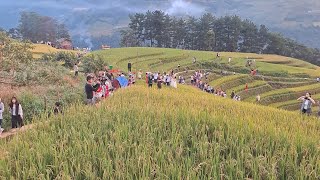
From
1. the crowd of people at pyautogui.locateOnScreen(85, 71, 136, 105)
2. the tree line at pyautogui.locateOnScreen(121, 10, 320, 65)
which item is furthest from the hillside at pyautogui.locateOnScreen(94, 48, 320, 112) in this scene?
the tree line at pyautogui.locateOnScreen(121, 10, 320, 65)

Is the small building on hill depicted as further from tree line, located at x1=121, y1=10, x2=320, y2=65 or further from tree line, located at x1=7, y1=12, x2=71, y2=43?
tree line, located at x1=121, y1=10, x2=320, y2=65

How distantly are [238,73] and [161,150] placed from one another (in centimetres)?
4680

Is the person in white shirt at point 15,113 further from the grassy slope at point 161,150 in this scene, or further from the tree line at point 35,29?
the tree line at point 35,29

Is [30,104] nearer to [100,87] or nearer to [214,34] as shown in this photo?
[100,87]

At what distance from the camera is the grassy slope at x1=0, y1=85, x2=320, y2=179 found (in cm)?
605

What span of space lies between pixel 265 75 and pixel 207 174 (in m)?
47.4

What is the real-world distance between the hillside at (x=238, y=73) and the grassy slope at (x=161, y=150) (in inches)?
1291

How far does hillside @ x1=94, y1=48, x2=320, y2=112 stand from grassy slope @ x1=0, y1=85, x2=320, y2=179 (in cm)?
3280

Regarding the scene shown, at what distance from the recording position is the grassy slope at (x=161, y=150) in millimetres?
6047

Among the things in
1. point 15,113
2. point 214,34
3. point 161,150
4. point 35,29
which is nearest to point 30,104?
point 15,113

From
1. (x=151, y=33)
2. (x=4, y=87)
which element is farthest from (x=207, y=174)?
(x=151, y=33)

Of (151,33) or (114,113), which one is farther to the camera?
(151,33)

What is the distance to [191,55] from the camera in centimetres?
5850

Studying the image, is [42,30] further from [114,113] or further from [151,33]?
[114,113]
